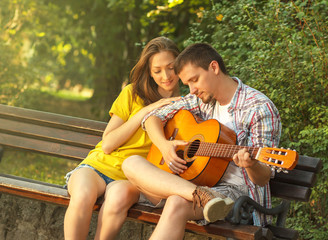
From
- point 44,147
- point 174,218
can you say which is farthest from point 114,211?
point 44,147

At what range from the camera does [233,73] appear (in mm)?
5457

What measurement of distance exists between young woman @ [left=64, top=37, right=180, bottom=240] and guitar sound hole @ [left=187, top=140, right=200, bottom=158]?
412 millimetres

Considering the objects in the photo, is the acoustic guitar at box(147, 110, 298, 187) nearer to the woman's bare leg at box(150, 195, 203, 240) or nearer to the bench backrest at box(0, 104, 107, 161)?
the woman's bare leg at box(150, 195, 203, 240)

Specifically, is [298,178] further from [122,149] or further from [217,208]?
[122,149]

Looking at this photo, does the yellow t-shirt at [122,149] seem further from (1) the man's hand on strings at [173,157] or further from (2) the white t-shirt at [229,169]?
(2) the white t-shirt at [229,169]

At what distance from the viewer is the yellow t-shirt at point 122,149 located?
397cm

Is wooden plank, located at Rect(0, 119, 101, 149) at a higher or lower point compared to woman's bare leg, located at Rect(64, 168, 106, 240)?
higher

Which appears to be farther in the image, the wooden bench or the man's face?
the man's face

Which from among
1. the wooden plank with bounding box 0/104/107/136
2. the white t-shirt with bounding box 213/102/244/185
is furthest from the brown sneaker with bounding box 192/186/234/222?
the wooden plank with bounding box 0/104/107/136

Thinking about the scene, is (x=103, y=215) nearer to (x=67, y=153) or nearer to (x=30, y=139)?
(x=67, y=153)

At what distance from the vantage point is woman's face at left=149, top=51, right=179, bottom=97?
4074 millimetres

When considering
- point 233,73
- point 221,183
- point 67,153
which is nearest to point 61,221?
point 67,153

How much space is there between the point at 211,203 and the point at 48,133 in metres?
2.26

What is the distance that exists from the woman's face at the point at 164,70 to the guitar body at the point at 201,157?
0.33 m
